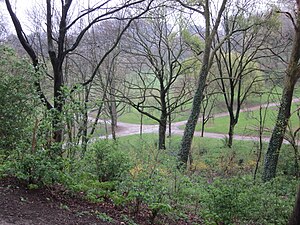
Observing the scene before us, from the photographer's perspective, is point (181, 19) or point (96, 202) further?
point (181, 19)

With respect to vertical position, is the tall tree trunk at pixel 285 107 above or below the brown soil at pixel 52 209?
above

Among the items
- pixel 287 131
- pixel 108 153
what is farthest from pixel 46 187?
pixel 287 131

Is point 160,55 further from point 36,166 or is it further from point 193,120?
point 36,166

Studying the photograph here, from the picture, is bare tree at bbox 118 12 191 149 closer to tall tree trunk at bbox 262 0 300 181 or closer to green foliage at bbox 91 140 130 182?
tall tree trunk at bbox 262 0 300 181

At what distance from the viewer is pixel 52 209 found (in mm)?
4344

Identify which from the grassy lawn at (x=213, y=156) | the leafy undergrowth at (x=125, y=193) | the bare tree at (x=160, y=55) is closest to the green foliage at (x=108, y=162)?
the leafy undergrowth at (x=125, y=193)

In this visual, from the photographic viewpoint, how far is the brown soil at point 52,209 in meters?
3.89

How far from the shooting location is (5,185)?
464 cm

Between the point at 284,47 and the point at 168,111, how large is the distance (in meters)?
8.31

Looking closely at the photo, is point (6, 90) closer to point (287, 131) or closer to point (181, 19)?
point (287, 131)

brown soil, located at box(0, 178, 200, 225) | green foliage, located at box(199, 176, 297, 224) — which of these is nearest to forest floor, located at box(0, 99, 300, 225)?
brown soil, located at box(0, 178, 200, 225)

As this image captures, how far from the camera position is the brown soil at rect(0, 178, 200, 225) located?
3.89 metres

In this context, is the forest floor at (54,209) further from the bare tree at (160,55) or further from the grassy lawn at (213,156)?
the bare tree at (160,55)

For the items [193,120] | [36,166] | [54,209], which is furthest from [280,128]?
[36,166]
